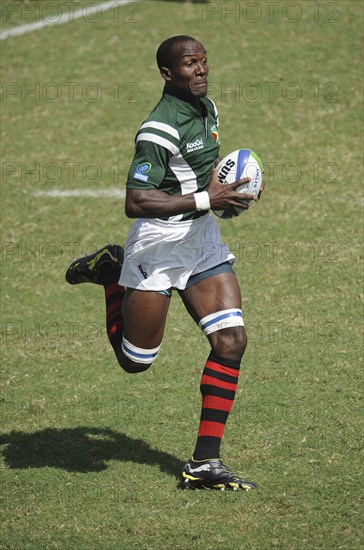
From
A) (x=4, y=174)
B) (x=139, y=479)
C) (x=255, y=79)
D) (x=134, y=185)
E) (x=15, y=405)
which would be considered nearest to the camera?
(x=134, y=185)

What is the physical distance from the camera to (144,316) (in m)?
6.87

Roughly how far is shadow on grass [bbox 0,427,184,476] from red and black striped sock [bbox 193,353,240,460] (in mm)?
435

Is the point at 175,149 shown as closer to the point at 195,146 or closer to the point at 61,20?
the point at 195,146

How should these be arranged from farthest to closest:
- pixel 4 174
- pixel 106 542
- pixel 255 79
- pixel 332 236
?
1. pixel 255 79
2. pixel 4 174
3. pixel 332 236
4. pixel 106 542

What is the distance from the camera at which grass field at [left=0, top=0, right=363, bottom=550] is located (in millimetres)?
6527

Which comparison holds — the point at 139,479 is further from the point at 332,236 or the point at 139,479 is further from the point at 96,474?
the point at 332,236

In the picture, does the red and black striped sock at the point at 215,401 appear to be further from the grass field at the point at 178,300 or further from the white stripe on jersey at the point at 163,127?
the white stripe on jersey at the point at 163,127

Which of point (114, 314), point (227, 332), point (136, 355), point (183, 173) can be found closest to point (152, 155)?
point (183, 173)

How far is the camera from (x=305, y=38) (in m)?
16.0

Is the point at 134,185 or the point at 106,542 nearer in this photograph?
the point at 106,542

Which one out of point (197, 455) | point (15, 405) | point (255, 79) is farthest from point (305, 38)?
point (197, 455)

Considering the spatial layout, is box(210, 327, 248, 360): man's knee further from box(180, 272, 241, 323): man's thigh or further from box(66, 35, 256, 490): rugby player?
box(180, 272, 241, 323): man's thigh

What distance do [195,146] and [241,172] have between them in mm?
384

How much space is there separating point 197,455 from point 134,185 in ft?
6.27
